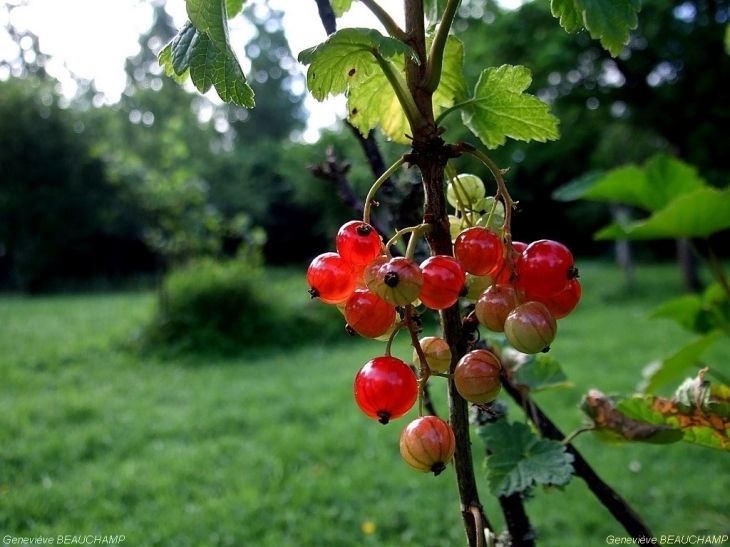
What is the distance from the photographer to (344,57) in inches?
20.1

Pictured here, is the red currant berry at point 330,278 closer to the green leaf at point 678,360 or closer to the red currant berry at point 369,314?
the red currant berry at point 369,314

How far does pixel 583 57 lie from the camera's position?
30.3 ft

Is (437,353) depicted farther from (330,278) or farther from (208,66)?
(208,66)

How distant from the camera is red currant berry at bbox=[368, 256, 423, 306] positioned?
0.45m

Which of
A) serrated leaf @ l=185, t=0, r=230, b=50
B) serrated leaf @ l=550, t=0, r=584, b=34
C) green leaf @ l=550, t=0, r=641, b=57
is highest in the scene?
serrated leaf @ l=185, t=0, r=230, b=50

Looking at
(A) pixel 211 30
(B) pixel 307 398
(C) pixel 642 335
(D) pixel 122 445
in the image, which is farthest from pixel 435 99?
(C) pixel 642 335

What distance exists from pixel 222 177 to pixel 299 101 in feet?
38.7

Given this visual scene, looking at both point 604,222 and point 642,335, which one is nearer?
point 642,335

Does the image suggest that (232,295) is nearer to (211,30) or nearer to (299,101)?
(211,30)

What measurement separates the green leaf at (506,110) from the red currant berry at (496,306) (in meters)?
0.17

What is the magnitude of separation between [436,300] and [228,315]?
6.75 meters

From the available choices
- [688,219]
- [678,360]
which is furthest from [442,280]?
[688,219]

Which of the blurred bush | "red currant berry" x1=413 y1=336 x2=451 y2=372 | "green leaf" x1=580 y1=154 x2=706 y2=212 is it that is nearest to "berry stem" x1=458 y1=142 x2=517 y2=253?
"red currant berry" x1=413 y1=336 x2=451 y2=372

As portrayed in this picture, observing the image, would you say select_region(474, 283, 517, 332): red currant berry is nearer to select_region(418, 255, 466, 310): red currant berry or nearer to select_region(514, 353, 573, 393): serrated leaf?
select_region(418, 255, 466, 310): red currant berry
